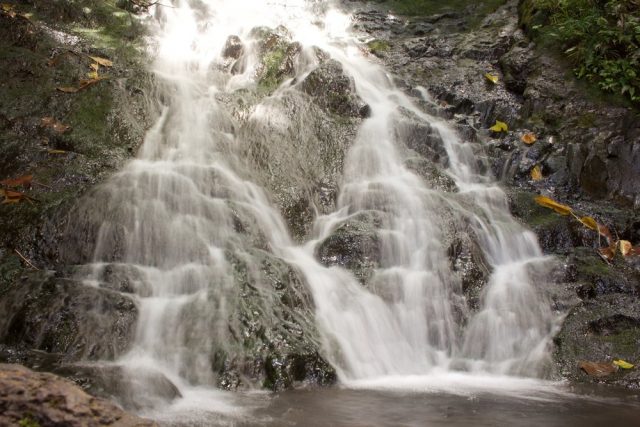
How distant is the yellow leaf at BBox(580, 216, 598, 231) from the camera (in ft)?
25.4

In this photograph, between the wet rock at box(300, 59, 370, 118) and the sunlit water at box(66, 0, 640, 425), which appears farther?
the wet rock at box(300, 59, 370, 118)

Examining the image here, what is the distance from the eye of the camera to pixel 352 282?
6.42 metres

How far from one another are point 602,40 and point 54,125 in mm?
10409

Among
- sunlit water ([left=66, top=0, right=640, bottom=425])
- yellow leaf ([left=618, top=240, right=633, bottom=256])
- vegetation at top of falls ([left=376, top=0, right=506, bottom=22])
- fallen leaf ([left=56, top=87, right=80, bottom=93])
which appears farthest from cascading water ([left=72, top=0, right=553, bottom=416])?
vegetation at top of falls ([left=376, top=0, right=506, bottom=22])

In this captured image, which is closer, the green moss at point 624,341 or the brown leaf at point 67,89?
the green moss at point 624,341

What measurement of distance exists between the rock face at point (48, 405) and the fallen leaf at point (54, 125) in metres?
5.77

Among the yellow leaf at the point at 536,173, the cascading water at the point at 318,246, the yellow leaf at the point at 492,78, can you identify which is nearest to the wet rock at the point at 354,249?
the cascading water at the point at 318,246

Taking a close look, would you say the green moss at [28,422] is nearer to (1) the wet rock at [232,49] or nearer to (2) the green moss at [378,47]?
(1) the wet rock at [232,49]

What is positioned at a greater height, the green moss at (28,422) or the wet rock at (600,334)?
the wet rock at (600,334)

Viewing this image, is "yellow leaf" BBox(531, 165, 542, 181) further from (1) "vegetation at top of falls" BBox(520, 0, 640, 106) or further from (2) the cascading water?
(1) "vegetation at top of falls" BBox(520, 0, 640, 106)

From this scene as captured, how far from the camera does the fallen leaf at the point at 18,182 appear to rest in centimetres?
636

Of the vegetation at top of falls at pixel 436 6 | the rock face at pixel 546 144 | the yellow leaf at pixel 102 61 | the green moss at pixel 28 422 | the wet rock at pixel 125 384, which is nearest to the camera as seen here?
the green moss at pixel 28 422

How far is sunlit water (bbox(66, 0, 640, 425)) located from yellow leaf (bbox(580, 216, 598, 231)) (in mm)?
936

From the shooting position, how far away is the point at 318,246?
6957mm
